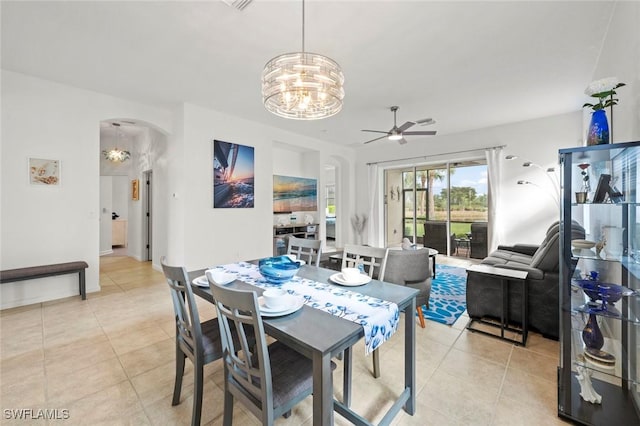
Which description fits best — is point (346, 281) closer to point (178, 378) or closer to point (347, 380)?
point (347, 380)

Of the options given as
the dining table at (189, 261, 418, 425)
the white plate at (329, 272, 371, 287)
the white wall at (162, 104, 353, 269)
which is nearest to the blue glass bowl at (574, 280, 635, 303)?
the dining table at (189, 261, 418, 425)

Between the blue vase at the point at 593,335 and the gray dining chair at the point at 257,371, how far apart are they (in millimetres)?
1760

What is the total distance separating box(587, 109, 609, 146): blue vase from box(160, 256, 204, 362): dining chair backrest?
2.56 meters

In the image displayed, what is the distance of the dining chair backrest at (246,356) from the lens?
1100 mm

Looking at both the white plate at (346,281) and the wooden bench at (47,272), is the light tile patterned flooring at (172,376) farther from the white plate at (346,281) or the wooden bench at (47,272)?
the white plate at (346,281)

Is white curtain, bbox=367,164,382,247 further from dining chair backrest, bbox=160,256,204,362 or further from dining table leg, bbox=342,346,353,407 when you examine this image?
dining chair backrest, bbox=160,256,204,362

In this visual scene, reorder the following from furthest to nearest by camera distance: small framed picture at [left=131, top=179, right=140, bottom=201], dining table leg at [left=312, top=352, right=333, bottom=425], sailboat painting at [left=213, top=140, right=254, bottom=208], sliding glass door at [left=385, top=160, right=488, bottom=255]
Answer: small framed picture at [left=131, top=179, right=140, bottom=201]
sliding glass door at [left=385, top=160, right=488, bottom=255]
sailboat painting at [left=213, top=140, right=254, bottom=208]
dining table leg at [left=312, top=352, right=333, bottom=425]

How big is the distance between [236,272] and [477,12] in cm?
301

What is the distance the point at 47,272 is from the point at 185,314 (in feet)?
10.2

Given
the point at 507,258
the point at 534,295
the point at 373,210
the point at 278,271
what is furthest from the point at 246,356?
the point at 373,210

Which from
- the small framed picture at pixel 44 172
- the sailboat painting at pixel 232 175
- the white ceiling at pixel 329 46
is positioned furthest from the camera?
the sailboat painting at pixel 232 175

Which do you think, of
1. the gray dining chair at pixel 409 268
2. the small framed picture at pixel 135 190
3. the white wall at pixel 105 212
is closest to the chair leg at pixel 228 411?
the gray dining chair at pixel 409 268

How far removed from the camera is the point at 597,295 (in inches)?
62.6

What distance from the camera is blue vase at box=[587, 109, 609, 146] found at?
1602mm
